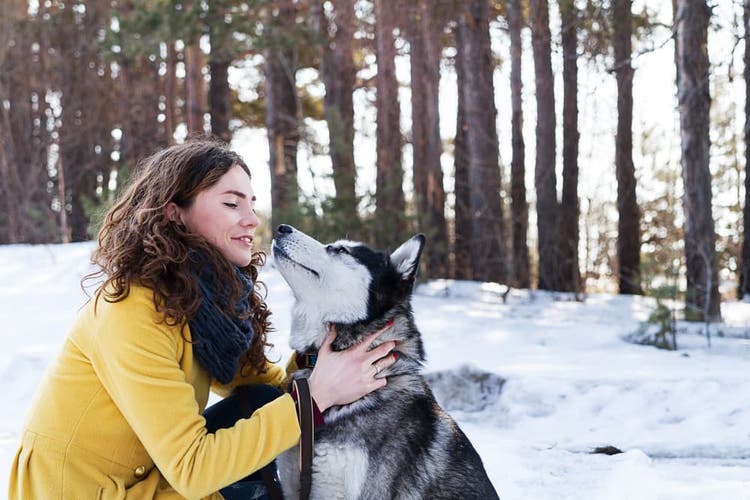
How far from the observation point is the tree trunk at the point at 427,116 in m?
13.5

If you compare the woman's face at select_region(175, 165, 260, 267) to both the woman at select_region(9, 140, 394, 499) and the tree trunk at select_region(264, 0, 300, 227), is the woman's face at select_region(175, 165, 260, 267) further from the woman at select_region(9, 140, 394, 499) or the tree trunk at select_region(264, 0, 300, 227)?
the tree trunk at select_region(264, 0, 300, 227)

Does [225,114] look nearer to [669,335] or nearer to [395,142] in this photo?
[395,142]

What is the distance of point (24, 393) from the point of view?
5.52 m

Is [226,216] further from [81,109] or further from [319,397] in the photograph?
[81,109]

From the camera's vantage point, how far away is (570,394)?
17.3 ft

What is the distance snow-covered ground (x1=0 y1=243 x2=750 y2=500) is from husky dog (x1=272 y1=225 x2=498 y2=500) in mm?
1215

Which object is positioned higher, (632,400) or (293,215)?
(293,215)

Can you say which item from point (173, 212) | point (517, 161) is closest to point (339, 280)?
point (173, 212)

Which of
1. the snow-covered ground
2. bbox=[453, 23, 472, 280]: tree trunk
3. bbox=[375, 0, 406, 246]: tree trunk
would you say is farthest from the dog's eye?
bbox=[453, 23, 472, 280]: tree trunk

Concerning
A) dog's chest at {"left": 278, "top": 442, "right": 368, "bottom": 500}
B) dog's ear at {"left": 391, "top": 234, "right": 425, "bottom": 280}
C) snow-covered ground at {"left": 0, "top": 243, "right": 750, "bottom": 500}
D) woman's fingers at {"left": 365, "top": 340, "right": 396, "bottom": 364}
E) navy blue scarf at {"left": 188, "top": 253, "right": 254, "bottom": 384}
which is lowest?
snow-covered ground at {"left": 0, "top": 243, "right": 750, "bottom": 500}

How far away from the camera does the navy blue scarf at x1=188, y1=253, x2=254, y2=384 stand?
2.20m

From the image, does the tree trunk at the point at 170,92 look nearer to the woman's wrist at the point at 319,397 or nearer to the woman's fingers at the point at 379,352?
the woman's fingers at the point at 379,352

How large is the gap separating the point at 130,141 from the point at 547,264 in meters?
11.3

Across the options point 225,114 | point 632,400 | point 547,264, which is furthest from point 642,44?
point 632,400
